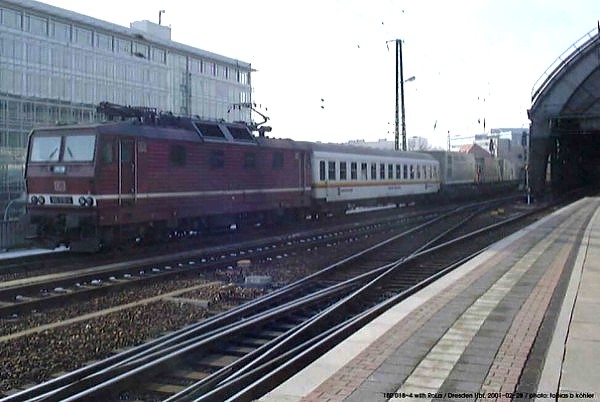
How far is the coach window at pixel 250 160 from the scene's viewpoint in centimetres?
2020

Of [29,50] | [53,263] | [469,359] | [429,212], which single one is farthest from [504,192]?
[469,359]

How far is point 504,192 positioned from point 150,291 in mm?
51192

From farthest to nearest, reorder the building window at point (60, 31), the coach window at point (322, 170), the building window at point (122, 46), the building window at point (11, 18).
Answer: the building window at point (122, 46) → the building window at point (60, 31) → the building window at point (11, 18) → the coach window at point (322, 170)

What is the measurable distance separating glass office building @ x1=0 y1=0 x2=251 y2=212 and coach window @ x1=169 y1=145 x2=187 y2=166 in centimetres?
2089

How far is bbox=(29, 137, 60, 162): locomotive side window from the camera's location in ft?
51.8

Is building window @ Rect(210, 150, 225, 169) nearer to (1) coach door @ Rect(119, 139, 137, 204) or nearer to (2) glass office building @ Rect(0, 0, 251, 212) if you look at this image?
(1) coach door @ Rect(119, 139, 137, 204)

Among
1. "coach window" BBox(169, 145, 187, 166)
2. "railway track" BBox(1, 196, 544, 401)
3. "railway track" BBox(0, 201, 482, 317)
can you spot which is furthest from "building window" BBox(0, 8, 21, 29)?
"railway track" BBox(1, 196, 544, 401)

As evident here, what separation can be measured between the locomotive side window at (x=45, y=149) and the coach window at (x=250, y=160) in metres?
6.09

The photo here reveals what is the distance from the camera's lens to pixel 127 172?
15.6 meters

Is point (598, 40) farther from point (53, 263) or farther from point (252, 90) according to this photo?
point (252, 90)

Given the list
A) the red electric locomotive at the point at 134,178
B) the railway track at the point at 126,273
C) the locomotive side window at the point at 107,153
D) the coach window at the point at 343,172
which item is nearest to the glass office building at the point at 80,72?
A: the coach window at the point at 343,172

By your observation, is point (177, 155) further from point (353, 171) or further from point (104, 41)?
point (104, 41)

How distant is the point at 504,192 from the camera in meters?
57.9

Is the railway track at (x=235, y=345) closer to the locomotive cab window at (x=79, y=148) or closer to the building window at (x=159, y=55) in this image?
the locomotive cab window at (x=79, y=148)
